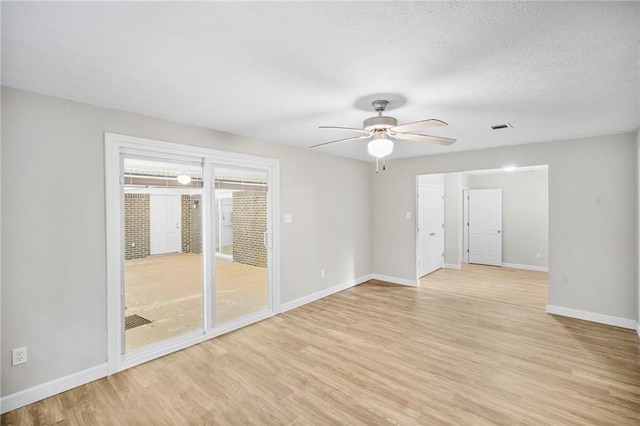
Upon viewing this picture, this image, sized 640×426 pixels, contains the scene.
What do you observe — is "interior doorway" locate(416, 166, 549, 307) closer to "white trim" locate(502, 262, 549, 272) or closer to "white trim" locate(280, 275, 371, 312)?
"white trim" locate(502, 262, 549, 272)

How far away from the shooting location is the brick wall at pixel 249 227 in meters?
4.03

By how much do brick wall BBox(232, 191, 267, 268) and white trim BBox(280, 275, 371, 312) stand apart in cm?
71

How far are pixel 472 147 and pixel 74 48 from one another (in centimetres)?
478

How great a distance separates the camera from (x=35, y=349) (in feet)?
7.82

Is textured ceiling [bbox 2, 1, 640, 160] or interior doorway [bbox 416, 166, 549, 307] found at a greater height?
textured ceiling [bbox 2, 1, 640, 160]

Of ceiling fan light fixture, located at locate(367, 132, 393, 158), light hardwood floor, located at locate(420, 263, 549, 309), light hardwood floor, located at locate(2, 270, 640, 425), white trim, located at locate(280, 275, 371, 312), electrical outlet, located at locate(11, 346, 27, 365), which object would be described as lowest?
light hardwood floor, located at locate(2, 270, 640, 425)

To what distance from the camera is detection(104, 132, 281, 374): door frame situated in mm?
2762

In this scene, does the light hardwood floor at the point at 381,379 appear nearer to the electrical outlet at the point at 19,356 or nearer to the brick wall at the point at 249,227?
the electrical outlet at the point at 19,356

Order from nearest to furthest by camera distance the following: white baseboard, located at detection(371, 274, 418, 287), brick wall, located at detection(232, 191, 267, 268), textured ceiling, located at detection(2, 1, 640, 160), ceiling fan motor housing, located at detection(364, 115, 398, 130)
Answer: textured ceiling, located at detection(2, 1, 640, 160), ceiling fan motor housing, located at detection(364, 115, 398, 130), brick wall, located at detection(232, 191, 267, 268), white baseboard, located at detection(371, 274, 418, 287)

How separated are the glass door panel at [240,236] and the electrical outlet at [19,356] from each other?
5.53 ft

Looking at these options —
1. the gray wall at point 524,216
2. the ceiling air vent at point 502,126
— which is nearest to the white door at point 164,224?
the ceiling air vent at point 502,126

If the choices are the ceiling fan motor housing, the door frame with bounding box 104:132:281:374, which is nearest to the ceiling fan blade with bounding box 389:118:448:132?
the ceiling fan motor housing

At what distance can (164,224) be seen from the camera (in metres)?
3.40

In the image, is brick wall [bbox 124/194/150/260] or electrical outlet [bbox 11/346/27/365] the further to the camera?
brick wall [bbox 124/194/150/260]
